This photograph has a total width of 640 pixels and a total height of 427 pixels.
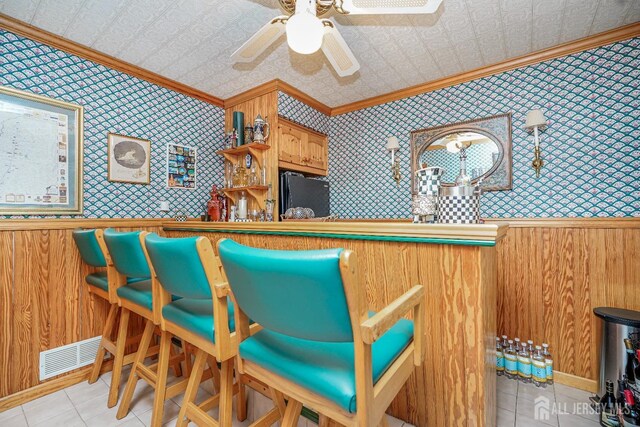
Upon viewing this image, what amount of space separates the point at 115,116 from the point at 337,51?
2087 mm

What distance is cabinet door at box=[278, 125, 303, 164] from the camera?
122 inches

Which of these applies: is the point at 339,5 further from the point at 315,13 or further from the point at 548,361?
the point at 548,361

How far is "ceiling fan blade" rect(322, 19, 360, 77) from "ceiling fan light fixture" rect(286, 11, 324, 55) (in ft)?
0.77

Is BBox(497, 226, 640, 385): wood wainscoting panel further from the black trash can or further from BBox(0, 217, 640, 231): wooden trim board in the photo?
the black trash can

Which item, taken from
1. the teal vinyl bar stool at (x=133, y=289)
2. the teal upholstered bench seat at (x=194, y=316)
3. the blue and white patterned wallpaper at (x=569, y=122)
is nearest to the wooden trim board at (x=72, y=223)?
the teal vinyl bar stool at (x=133, y=289)

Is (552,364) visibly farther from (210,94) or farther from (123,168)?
(210,94)

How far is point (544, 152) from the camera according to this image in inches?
95.3

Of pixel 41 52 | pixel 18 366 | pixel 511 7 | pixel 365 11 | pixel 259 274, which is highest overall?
pixel 511 7

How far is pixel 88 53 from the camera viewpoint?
226cm

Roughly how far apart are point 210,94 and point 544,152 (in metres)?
3.54

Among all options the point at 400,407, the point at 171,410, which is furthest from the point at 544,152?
the point at 171,410

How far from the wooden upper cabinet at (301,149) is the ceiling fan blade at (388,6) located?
1.71m

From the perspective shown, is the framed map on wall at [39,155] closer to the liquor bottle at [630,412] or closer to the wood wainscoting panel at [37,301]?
the wood wainscoting panel at [37,301]

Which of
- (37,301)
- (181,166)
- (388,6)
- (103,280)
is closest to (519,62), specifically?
(388,6)
